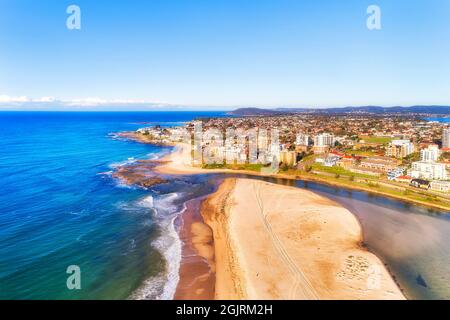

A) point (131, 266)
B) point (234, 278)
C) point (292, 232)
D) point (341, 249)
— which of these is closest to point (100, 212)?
point (131, 266)

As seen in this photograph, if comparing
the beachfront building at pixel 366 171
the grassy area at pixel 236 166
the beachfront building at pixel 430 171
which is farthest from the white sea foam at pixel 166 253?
the beachfront building at pixel 430 171

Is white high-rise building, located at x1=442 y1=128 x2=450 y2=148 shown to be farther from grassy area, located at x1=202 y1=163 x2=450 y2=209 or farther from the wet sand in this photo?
the wet sand

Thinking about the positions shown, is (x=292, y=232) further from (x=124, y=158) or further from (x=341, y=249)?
(x=124, y=158)

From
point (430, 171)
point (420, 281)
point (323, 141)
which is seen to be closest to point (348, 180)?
point (430, 171)

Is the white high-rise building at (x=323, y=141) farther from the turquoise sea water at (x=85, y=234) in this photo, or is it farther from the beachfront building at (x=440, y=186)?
the turquoise sea water at (x=85, y=234)

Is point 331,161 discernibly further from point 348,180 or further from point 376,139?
point 376,139

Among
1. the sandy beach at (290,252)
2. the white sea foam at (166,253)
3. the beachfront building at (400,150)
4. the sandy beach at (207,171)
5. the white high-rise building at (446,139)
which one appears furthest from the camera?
the white high-rise building at (446,139)
